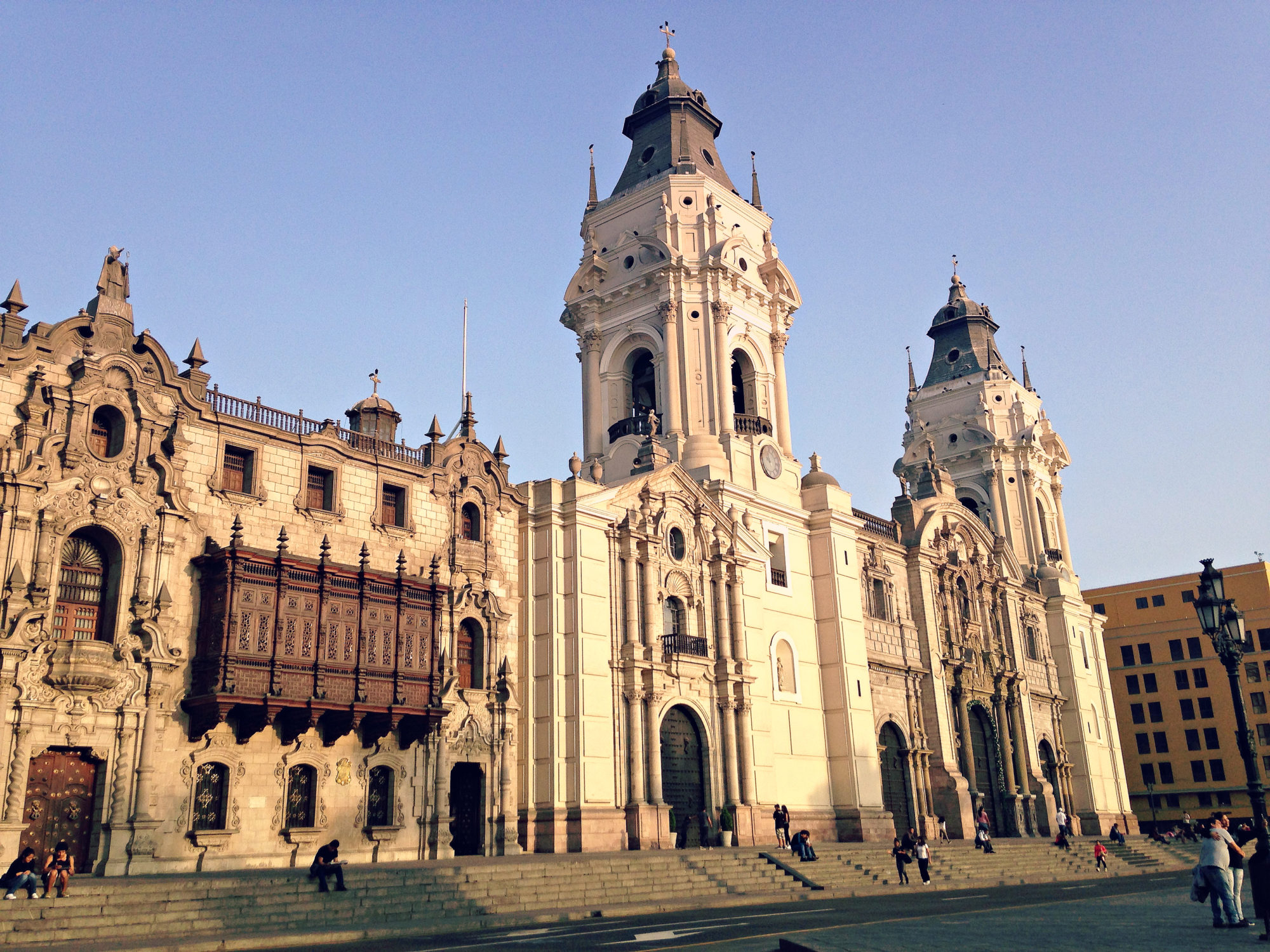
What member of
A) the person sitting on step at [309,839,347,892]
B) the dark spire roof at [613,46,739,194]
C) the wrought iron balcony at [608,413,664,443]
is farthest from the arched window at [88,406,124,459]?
the dark spire roof at [613,46,739,194]

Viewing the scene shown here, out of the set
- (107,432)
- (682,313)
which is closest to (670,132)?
(682,313)

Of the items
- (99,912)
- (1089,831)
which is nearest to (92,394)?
(99,912)

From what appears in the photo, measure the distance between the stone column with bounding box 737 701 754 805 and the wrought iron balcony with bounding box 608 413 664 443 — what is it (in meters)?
12.4

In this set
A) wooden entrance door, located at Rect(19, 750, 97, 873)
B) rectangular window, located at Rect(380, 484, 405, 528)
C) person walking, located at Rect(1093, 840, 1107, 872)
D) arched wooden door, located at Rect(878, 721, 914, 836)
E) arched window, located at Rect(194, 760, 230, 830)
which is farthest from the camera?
arched wooden door, located at Rect(878, 721, 914, 836)

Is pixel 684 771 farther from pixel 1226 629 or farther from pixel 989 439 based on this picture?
pixel 989 439

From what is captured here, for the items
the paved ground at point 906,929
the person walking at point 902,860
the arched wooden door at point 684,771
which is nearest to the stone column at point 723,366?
the arched wooden door at point 684,771

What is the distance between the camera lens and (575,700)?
35781 millimetres

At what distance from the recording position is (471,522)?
36.1m

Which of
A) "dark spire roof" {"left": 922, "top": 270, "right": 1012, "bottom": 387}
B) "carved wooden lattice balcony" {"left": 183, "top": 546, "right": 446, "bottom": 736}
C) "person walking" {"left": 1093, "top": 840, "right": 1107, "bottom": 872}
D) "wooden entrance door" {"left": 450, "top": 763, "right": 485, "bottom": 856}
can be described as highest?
"dark spire roof" {"left": 922, "top": 270, "right": 1012, "bottom": 387}

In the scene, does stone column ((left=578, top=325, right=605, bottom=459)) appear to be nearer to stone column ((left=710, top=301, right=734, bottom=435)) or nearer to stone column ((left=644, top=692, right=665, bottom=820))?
stone column ((left=710, top=301, right=734, bottom=435))

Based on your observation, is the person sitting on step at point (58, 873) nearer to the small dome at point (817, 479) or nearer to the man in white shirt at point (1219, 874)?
the man in white shirt at point (1219, 874)

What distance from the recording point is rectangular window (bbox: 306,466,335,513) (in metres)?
31.8

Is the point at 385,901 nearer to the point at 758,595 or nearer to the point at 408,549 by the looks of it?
the point at 408,549

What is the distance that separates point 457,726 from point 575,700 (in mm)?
4115
